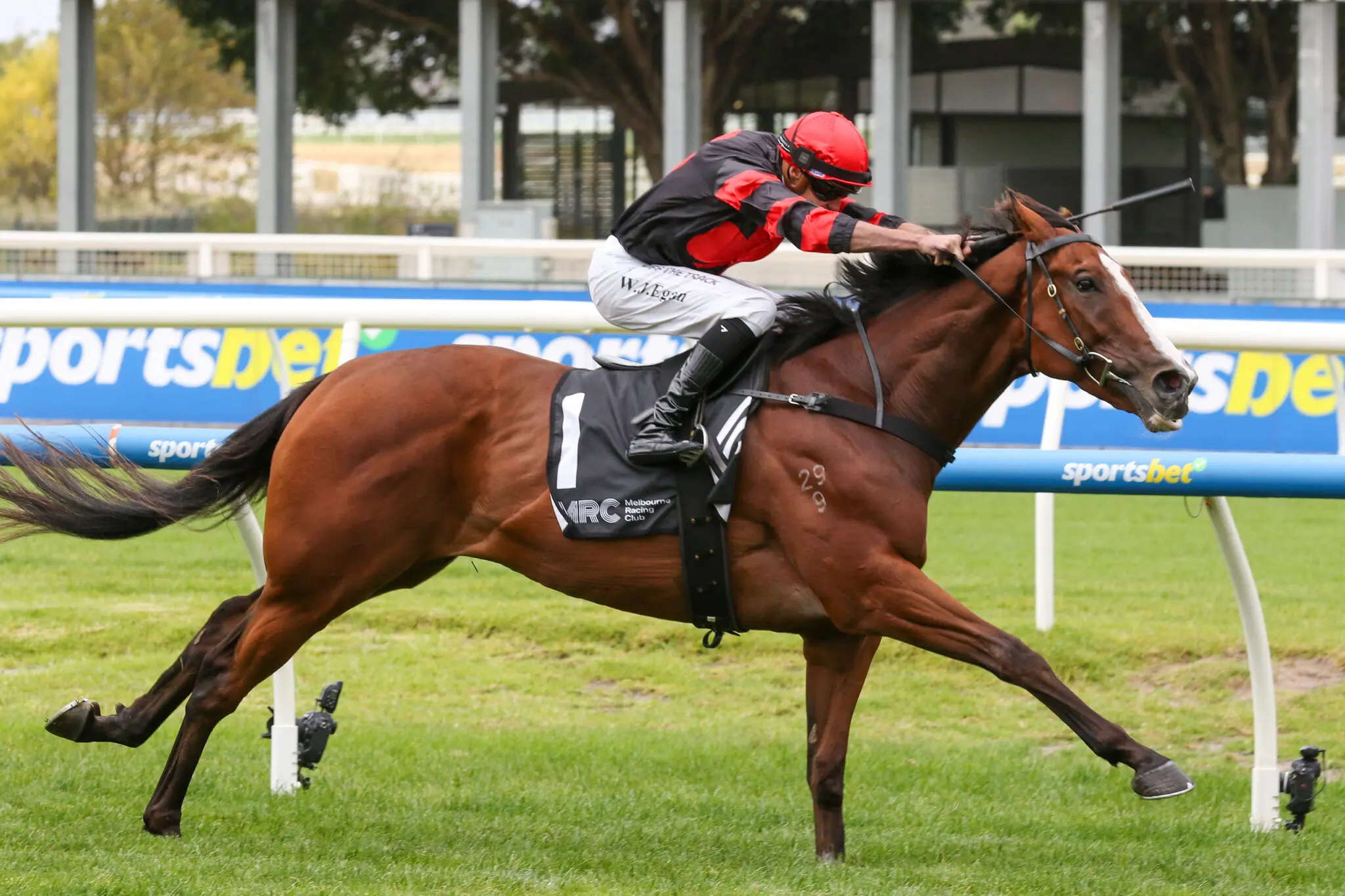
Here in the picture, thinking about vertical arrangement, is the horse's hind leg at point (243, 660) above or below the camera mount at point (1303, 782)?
above

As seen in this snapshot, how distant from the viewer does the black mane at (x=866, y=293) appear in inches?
166

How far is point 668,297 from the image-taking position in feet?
14.3

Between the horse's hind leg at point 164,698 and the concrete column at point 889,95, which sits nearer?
the horse's hind leg at point 164,698

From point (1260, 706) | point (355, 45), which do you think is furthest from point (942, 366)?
point (355, 45)

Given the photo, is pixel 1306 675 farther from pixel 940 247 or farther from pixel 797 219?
pixel 797 219

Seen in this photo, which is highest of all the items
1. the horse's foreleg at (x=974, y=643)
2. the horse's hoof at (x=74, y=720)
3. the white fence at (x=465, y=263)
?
the white fence at (x=465, y=263)

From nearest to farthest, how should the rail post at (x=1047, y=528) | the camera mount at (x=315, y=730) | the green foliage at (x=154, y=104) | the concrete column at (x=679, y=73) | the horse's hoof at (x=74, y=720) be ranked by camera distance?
1. the horse's hoof at (x=74, y=720)
2. the camera mount at (x=315, y=730)
3. the rail post at (x=1047, y=528)
4. the concrete column at (x=679, y=73)
5. the green foliage at (x=154, y=104)

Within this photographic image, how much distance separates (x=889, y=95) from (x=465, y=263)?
16.3ft

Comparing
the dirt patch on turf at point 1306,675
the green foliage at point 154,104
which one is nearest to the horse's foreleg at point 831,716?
the dirt patch on turf at point 1306,675

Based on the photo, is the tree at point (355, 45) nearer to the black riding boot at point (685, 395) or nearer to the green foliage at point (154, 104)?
the green foliage at point (154, 104)


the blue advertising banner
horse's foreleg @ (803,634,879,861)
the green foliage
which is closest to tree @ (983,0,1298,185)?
the blue advertising banner

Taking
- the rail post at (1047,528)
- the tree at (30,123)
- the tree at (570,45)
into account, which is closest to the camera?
the rail post at (1047,528)

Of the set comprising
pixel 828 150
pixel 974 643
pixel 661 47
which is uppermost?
pixel 661 47

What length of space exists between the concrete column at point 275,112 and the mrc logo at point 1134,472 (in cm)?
1484
